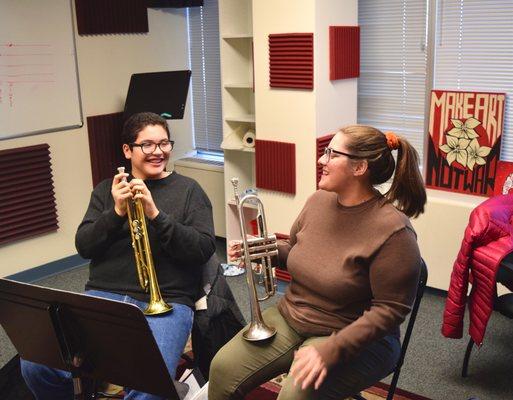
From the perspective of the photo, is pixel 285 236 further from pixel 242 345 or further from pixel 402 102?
pixel 242 345

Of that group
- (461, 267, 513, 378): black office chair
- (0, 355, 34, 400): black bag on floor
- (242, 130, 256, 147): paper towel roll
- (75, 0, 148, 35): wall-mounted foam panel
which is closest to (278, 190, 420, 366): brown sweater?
(461, 267, 513, 378): black office chair

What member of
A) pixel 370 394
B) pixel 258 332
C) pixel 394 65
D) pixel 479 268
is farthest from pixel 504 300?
pixel 394 65

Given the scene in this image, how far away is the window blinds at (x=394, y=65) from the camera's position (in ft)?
11.5

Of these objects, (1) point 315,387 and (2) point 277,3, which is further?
(2) point 277,3

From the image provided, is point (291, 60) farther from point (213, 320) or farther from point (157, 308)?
point (157, 308)

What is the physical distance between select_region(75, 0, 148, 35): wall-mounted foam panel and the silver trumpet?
2.53m

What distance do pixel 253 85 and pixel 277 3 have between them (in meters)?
0.56

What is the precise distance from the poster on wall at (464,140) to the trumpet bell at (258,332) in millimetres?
1788

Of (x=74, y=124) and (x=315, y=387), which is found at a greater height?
(x=74, y=124)

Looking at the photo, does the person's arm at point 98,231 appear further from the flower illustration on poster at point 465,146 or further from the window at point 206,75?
the window at point 206,75

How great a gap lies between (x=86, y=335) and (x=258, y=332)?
53 cm

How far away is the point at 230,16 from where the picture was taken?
3875mm

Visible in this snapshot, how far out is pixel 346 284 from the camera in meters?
1.87

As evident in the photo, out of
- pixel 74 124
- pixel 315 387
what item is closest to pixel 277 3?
pixel 74 124
